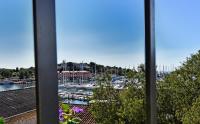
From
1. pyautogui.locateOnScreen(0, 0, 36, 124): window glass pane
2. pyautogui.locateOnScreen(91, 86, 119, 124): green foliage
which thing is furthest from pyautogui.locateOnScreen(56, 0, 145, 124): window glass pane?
pyautogui.locateOnScreen(0, 0, 36, 124): window glass pane

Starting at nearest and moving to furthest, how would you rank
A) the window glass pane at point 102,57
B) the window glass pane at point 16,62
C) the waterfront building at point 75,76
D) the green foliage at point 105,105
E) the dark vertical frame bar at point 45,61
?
1. the dark vertical frame bar at point 45,61
2. the window glass pane at point 16,62
3. the waterfront building at point 75,76
4. the window glass pane at point 102,57
5. the green foliage at point 105,105

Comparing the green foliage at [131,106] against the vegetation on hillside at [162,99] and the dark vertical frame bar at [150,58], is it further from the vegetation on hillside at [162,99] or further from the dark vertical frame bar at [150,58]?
the dark vertical frame bar at [150,58]

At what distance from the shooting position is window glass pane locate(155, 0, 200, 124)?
3443 mm

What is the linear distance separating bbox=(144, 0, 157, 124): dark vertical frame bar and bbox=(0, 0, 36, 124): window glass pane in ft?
2.29

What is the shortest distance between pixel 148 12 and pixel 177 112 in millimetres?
2188

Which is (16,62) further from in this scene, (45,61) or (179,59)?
(179,59)

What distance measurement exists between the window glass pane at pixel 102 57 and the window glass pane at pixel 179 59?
1.84ft

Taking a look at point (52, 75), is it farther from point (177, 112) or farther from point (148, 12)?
point (177, 112)

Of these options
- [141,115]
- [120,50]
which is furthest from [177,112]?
[120,50]

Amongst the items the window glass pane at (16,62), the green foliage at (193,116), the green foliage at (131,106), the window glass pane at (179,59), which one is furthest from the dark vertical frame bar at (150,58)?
the green foliage at (193,116)

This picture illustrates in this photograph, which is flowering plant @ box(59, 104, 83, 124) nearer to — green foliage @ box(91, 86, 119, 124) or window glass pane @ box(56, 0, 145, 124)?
window glass pane @ box(56, 0, 145, 124)

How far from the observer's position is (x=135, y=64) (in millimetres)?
2850

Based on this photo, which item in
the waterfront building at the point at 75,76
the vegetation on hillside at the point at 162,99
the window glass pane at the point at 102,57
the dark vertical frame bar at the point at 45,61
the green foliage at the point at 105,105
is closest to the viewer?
the dark vertical frame bar at the point at 45,61

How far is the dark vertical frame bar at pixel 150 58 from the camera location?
1.62 metres
